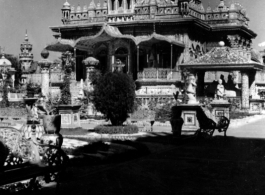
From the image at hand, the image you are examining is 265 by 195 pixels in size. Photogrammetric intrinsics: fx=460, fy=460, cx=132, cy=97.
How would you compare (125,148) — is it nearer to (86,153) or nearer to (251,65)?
(86,153)

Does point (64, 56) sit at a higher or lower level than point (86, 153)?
higher

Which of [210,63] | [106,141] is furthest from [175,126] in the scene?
[210,63]

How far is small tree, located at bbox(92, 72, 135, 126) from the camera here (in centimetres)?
1700

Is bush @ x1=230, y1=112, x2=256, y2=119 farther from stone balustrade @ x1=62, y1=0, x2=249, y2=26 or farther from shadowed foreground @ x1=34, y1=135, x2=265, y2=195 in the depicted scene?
shadowed foreground @ x1=34, y1=135, x2=265, y2=195

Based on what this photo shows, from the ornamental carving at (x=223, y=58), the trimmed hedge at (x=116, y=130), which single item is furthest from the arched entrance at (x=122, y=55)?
the trimmed hedge at (x=116, y=130)

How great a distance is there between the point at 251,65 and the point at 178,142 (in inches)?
589

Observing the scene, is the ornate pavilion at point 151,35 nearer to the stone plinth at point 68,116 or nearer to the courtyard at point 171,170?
the stone plinth at point 68,116

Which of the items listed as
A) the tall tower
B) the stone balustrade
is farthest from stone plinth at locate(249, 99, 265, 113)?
the tall tower

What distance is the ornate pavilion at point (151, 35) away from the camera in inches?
1277

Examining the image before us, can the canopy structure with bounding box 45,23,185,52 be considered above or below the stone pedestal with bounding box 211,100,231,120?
above

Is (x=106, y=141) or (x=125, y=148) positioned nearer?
(x=125, y=148)

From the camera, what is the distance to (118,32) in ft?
113

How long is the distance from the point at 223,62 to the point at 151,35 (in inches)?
233

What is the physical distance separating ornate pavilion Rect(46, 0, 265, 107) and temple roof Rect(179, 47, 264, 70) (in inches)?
81.8
